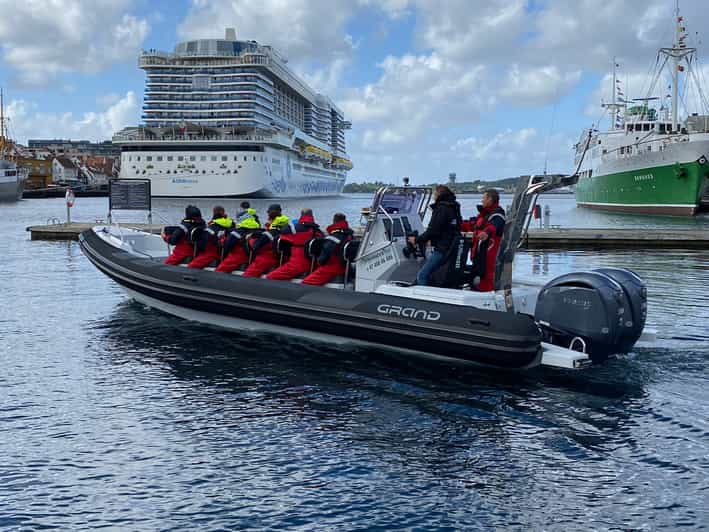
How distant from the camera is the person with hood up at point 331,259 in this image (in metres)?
8.73

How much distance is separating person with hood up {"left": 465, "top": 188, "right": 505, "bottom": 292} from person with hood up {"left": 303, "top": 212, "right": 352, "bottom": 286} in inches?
66.8

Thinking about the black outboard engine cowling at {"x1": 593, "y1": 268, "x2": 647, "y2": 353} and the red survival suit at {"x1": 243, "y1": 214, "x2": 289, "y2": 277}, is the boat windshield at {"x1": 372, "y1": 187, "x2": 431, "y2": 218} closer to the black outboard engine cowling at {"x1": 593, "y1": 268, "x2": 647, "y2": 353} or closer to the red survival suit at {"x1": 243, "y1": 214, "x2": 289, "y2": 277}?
the red survival suit at {"x1": 243, "y1": 214, "x2": 289, "y2": 277}

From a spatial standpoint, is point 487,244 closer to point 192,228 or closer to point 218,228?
point 218,228

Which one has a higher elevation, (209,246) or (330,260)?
(209,246)

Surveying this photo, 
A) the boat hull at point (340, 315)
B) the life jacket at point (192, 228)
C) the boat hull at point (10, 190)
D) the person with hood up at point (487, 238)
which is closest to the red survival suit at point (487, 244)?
the person with hood up at point (487, 238)

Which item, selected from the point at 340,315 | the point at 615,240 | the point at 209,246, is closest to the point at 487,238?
the point at 340,315

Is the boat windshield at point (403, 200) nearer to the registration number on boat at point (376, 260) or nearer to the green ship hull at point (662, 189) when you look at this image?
the registration number on boat at point (376, 260)

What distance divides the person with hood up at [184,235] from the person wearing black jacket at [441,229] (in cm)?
383

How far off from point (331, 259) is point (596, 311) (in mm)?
3286

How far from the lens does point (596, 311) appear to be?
6676mm

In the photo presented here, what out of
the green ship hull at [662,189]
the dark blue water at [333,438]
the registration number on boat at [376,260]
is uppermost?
the green ship hull at [662,189]

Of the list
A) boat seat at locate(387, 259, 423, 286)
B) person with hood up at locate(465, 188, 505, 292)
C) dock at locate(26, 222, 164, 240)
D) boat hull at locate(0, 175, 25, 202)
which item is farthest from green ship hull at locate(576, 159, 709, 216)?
boat hull at locate(0, 175, 25, 202)

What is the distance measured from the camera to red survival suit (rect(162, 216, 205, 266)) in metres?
10.4

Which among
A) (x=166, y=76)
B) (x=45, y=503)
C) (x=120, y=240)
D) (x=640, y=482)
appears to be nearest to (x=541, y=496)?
(x=640, y=482)
